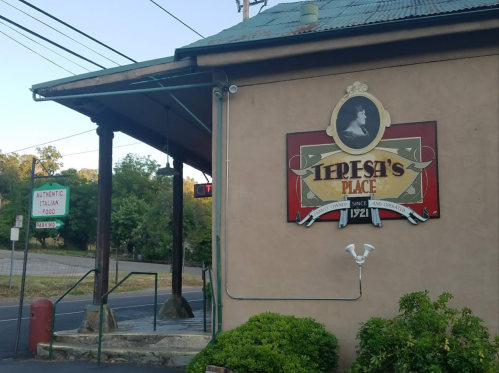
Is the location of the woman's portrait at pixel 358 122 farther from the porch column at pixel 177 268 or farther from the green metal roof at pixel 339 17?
the porch column at pixel 177 268

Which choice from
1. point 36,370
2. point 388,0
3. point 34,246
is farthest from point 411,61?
point 34,246

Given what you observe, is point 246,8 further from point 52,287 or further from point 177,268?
point 52,287

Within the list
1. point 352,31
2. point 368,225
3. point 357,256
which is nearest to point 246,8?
point 352,31

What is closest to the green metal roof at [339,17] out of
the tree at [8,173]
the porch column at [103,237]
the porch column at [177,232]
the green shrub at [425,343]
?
the porch column at [103,237]

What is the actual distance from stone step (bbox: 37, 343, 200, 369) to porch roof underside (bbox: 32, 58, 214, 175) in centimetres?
362

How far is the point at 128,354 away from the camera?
8.11 metres

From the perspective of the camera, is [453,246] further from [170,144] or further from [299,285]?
[170,144]

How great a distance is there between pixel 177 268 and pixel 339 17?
6843 mm

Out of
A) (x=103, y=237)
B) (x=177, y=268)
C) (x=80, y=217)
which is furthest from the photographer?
(x=80, y=217)

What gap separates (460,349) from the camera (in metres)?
5.27

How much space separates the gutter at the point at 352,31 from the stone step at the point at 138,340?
162 inches

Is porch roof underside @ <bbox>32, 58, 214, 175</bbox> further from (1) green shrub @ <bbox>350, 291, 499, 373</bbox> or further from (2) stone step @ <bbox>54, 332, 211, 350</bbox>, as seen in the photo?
(1) green shrub @ <bbox>350, 291, 499, 373</bbox>

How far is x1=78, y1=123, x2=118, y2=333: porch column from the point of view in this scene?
9.21m

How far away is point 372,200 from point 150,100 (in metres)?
4.63
